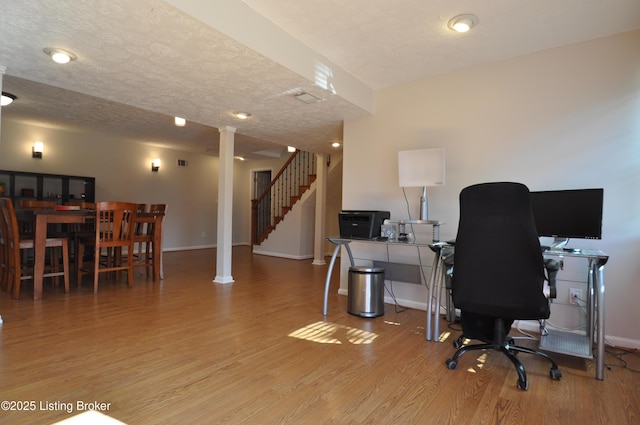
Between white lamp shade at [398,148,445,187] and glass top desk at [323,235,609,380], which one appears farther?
white lamp shade at [398,148,445,187]

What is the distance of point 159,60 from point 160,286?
270 centimetres

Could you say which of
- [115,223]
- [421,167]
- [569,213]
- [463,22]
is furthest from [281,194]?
[569,213]

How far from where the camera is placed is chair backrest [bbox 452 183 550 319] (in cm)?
186

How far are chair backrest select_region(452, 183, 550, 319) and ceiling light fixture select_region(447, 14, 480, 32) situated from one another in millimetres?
1279

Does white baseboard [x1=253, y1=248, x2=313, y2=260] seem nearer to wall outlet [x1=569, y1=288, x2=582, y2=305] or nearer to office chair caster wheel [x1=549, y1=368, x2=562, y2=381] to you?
wall outlet [x1=569, y1=288, x2=582, y2=305]

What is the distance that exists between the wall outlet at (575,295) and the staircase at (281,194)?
5273 mm

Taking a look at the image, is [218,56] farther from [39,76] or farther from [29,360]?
[29,360]

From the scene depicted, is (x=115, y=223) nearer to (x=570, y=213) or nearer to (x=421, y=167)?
(x=421, y=167)

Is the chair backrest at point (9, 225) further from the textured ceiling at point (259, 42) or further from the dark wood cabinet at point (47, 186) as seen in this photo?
the dark wood cabinet at point (47, 186)

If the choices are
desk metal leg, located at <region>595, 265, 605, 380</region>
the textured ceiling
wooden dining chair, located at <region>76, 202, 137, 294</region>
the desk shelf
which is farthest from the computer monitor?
wooden dining chair, located at <region>76, 202, 137, 294</region>

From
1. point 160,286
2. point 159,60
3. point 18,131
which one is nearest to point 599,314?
point 159,60

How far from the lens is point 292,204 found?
24.6 ft

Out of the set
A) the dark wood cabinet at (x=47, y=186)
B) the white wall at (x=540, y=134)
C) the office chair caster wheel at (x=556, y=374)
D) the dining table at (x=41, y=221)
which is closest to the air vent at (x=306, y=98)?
the white wall at (x=540, y=134)

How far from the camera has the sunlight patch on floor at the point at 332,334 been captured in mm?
2574
